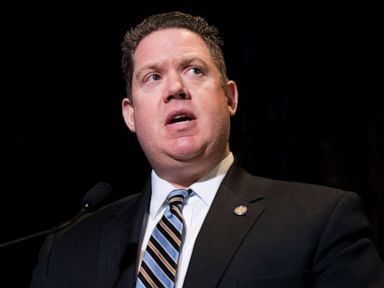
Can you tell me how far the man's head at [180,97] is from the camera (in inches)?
75.7

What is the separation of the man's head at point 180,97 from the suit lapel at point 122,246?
0.17 metres

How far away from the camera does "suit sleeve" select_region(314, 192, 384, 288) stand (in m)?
1.63

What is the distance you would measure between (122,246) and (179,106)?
1.55ft

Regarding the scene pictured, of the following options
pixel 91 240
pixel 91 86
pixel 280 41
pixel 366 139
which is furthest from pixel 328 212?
pixel 91 86

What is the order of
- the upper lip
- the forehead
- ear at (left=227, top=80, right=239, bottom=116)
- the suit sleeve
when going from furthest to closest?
ear at (left=227, top=80, right=239, bottom=116) → the forehead → the upper lip → the suit sleeve

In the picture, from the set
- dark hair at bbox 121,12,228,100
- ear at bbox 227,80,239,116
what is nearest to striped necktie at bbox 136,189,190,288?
ear at bbox 227,80,239,116

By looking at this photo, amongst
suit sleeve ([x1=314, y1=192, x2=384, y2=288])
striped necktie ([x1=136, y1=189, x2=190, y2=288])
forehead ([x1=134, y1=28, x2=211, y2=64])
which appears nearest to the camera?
suit sleeve ([x1=314, y1=192, x2=384, y2=288])

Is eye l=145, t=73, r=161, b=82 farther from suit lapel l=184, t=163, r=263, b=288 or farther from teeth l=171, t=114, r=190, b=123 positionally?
suit lapel l=184, t=163, r=263, b=288

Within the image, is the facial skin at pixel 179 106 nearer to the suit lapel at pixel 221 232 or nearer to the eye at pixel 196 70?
the eye at pixel 196 70

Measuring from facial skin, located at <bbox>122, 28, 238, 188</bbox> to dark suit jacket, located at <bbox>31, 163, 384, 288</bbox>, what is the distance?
0.12 metres

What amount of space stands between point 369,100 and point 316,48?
12.7 inches

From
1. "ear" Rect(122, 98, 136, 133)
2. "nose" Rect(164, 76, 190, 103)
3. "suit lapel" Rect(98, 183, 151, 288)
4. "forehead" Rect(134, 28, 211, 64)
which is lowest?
"suit lapel" Rect(98, 183, 151, 288)

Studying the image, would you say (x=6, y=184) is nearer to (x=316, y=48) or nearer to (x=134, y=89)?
(x=134, y=89)

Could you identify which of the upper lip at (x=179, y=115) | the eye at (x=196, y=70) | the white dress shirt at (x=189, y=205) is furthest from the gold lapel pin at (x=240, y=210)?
the eye at (x=196, y=70)
